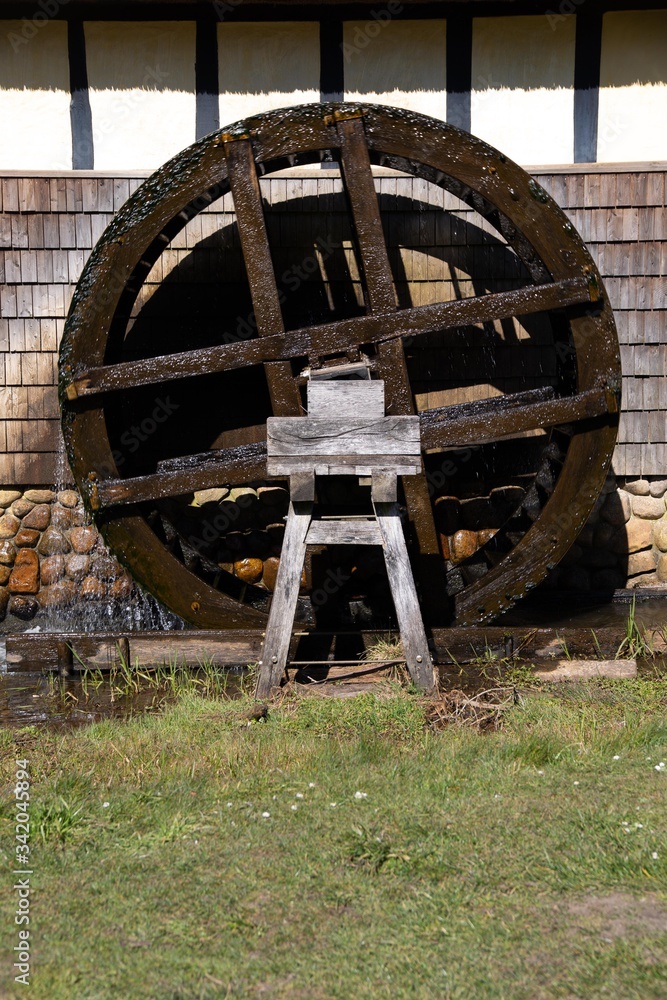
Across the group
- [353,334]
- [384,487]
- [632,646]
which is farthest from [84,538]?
[632,646]

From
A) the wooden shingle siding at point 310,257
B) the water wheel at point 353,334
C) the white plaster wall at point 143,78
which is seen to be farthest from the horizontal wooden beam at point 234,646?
the white plaster wall at point 143,78

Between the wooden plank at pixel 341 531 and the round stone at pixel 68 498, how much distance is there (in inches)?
95.7

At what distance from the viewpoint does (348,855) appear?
2.70 m

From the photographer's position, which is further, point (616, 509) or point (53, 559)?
point (616, 509)

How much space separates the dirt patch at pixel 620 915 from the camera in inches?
91.4

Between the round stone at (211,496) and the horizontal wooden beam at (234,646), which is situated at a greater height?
the round stone at (211,496)

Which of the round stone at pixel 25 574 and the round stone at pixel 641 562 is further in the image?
the round stone at pixel 641 562

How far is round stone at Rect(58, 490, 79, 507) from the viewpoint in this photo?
5.95 metres

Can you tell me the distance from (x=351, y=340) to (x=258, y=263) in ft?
2.07

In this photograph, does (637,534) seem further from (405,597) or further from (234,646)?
(234,646)

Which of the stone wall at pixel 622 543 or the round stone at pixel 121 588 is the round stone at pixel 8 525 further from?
the stone wall at pixel 622 543

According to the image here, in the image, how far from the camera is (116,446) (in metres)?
5.58

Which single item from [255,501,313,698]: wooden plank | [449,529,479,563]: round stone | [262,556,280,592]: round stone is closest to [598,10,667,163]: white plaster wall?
[449,529,479,563]: round stone

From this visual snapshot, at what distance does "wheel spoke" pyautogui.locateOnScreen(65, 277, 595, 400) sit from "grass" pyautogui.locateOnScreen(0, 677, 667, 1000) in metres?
1.84
